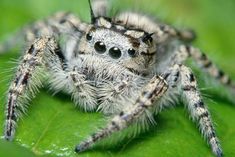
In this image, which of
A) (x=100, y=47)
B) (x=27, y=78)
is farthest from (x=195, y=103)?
(x=27, y=78)

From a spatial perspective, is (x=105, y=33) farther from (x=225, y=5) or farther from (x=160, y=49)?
(x=225, y=5)

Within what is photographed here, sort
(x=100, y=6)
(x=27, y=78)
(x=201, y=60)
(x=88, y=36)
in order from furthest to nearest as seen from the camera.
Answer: (x=100, y=6) < (x=201, y=60) < (x=88, y=36) < (x=27, y=78)

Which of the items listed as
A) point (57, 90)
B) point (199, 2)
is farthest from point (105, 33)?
point (199, 2)

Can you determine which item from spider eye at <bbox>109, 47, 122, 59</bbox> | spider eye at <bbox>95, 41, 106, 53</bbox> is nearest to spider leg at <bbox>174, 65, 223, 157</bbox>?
spider eye at <bbox>109, 47, 122, 59</bbox>

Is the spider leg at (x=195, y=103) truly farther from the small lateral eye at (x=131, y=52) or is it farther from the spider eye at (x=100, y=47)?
the spider eye at (x=100, y=47)

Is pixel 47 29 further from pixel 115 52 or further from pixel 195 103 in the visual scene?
pixel 195 103

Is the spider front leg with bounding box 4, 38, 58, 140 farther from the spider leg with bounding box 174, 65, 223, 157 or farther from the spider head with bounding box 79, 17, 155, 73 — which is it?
the spider leg with bounding box 174, 65, 223, 157
